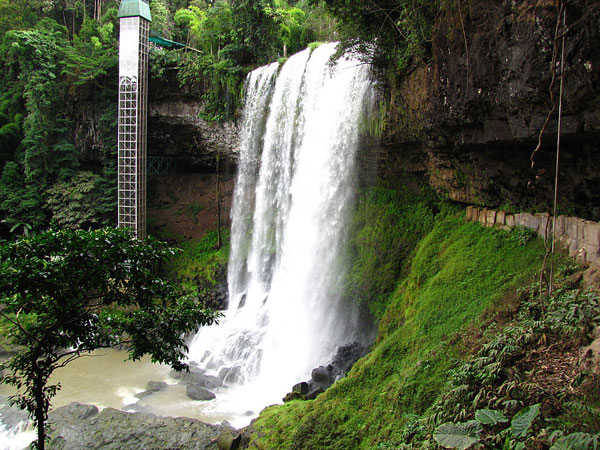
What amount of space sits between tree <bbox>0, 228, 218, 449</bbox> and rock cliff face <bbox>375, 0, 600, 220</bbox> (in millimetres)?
5653

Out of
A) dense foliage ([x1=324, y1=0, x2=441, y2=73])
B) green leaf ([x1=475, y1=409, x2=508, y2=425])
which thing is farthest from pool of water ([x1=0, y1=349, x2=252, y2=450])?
dense foliage ([x1=324, y1=0, x2=441, y2=73])

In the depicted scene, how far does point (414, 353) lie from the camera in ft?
24.0

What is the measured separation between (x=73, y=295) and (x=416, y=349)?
543 cm

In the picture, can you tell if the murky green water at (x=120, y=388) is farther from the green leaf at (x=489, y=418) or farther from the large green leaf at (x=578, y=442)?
the large green leaf at (x=578, y=442)

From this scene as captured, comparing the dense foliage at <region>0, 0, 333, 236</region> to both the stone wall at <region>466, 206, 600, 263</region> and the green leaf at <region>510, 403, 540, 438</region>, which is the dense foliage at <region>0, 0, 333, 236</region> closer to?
the stone wall at <region>466, 206, 600, 263</region>

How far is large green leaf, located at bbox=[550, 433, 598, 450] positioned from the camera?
3.06m

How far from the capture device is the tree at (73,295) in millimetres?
5422

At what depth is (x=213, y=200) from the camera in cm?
2170

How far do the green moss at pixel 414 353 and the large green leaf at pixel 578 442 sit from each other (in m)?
2.76

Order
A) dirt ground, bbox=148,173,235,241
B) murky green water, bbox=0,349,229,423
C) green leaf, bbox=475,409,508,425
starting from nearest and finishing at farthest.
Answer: green leaf, bbox=475,409,508,425, murky green water, bbox=0,349,229,423, dirt ground, bbox=148,173,235,241

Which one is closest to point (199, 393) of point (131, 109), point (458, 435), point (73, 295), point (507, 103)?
point (73, 295)

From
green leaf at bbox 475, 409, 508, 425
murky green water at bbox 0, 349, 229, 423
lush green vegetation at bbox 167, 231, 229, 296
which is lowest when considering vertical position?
murky green water at bbox 0, 349, 229, 423

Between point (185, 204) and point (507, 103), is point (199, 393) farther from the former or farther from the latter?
point (185, 204)

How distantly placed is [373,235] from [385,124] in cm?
312
